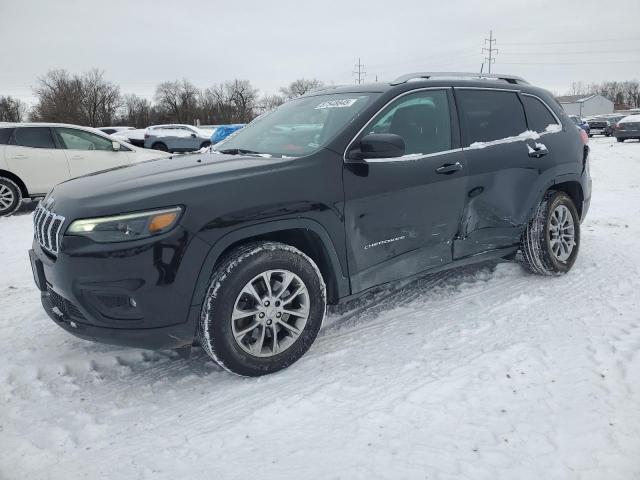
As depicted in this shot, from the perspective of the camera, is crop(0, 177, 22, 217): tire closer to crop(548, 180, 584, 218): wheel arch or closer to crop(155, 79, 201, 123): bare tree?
crop(548, 180, 584, 218): wheel arch

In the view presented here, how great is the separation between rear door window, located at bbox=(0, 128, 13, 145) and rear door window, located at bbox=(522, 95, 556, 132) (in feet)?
27.1

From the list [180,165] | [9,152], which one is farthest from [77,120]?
[180,165]

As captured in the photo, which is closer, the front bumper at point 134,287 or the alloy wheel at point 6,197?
the front bumper at point 134,287

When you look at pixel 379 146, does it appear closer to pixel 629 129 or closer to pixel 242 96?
pixel 629 129

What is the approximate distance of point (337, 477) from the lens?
2090 millimetres

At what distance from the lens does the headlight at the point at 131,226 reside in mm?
2523

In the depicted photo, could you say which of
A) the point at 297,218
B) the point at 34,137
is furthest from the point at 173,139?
the point at 297,218

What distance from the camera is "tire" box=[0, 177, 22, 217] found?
823 cm

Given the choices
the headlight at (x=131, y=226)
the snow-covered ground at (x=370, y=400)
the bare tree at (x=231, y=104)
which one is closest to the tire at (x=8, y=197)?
the snow-covered ground at (x=370, y=400)

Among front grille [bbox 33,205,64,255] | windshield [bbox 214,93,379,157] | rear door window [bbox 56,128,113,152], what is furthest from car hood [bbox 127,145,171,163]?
front grille [bbox 33,205,64,255]

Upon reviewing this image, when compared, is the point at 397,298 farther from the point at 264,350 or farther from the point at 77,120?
the point at 77,120

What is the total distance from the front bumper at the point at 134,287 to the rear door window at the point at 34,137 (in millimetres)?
7188

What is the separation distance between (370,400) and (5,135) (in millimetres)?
8564

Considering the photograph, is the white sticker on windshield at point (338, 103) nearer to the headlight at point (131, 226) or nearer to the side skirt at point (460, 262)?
the side skirt at point (460, 262)
